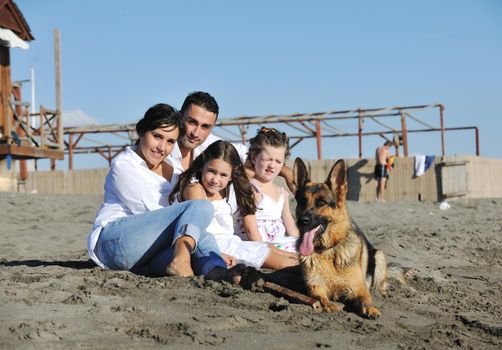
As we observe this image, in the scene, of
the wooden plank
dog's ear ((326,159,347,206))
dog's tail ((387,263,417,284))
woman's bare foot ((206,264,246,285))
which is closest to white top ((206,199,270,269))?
woman's bare foot ((206,264,246,285))

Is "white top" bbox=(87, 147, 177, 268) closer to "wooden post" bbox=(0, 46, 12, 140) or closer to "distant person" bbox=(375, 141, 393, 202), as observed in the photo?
"wooden post" bbox=(0, 46, 12, 140)

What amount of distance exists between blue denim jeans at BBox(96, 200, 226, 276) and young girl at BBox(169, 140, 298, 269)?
11.5 inches

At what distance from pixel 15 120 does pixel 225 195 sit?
16.2 meters

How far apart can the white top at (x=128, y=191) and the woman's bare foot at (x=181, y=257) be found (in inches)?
23.1

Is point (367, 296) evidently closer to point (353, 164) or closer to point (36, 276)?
point (36, 276)

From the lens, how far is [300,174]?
5.32 meters

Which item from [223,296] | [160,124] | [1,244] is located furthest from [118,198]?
[1,244]

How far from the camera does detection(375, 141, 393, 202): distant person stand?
2125cm

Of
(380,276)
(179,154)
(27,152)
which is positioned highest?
(27,152)

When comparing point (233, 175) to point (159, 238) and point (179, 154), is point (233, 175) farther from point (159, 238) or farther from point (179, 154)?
point (159, 238)

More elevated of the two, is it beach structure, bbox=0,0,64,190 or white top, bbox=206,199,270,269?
beach structure, bbox=0,0,64,190

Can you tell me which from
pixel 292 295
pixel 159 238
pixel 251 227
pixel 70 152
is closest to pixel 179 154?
pixel 251 227

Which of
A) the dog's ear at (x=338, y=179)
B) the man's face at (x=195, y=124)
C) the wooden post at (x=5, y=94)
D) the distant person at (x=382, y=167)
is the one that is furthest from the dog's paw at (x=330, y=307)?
the wooden post at (x=5, y=94)

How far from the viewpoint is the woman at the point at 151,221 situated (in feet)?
18.0
